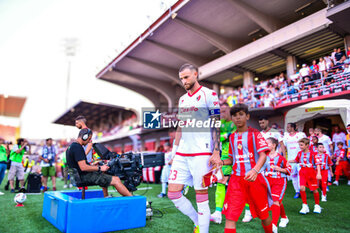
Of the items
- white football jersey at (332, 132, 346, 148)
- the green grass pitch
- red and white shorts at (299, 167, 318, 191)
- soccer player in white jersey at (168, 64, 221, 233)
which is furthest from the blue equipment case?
white football jersey at (332, 132, 346, 148)

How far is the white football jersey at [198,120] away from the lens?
293 centimetres

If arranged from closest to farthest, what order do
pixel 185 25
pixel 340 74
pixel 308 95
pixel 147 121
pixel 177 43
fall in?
pixel 147 121 < pixel 340 74 < pixel 308 95 < pixel 185 25 < pixel 177 43

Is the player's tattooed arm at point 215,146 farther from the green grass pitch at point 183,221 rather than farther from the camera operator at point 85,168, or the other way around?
the camera operator at point 85,168

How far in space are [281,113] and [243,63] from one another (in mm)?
5020

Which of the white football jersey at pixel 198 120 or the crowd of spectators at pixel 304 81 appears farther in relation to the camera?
the crowd of spectators at pixel 304 81

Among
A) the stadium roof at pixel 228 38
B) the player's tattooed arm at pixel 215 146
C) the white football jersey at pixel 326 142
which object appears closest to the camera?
the player's tattooed arm at pixel 215 146

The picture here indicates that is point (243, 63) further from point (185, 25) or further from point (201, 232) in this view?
point (201, 232)

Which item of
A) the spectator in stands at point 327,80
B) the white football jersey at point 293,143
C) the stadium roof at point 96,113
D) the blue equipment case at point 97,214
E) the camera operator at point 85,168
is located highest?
the stadium roof at point 96,113

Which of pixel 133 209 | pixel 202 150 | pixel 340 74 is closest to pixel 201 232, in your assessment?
pixel 202 150

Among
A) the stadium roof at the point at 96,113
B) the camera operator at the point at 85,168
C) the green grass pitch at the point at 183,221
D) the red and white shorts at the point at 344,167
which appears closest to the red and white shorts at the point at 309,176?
the green grass pitch at the point at 183,221

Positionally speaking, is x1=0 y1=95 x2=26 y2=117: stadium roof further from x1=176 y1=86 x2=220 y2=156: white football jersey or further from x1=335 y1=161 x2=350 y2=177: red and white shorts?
x1=176 y1=86 x2=220 y2=156: white football jersey

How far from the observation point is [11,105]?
142 ft

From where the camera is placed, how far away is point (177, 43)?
20453 millimetres

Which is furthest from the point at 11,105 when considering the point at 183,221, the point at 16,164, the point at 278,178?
the point at 278,178
